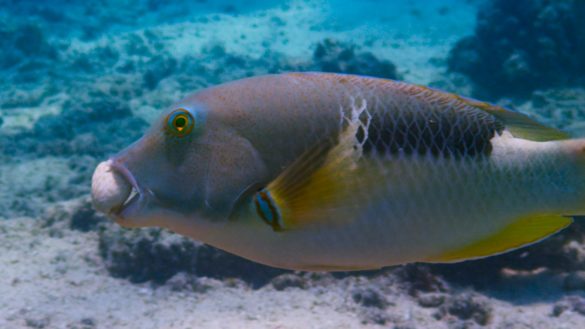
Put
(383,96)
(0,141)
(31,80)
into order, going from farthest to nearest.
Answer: (31,80) → (0,141) → (383,96)

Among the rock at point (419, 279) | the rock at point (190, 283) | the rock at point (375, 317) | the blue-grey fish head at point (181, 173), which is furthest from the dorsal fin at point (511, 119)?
the rock at point (190, 283)

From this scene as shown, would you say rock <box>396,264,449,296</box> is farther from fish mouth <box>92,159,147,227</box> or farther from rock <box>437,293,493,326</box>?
fish mouth <box>92,159,147,227</box>

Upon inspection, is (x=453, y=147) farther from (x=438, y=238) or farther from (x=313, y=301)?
(x=313, y=301)

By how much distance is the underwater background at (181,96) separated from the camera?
15.0 ft

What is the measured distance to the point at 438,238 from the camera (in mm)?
1291

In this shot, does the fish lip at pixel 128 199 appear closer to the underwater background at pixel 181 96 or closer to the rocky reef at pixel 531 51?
the underwater background at pixel 181 96

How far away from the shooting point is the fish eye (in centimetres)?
128

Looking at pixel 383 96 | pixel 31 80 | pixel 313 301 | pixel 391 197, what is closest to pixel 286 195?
pixel 391 197

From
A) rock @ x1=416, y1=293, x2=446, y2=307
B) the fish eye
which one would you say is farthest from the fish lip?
rock @ x1=416, y1=293, x2=446, y2=307

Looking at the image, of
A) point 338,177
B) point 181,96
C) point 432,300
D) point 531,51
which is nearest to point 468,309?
point 432,300

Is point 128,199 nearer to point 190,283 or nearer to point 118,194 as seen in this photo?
point 118,194

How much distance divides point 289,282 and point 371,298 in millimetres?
936

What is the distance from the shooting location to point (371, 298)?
15.1ft

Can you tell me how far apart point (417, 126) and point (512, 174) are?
328 mm
